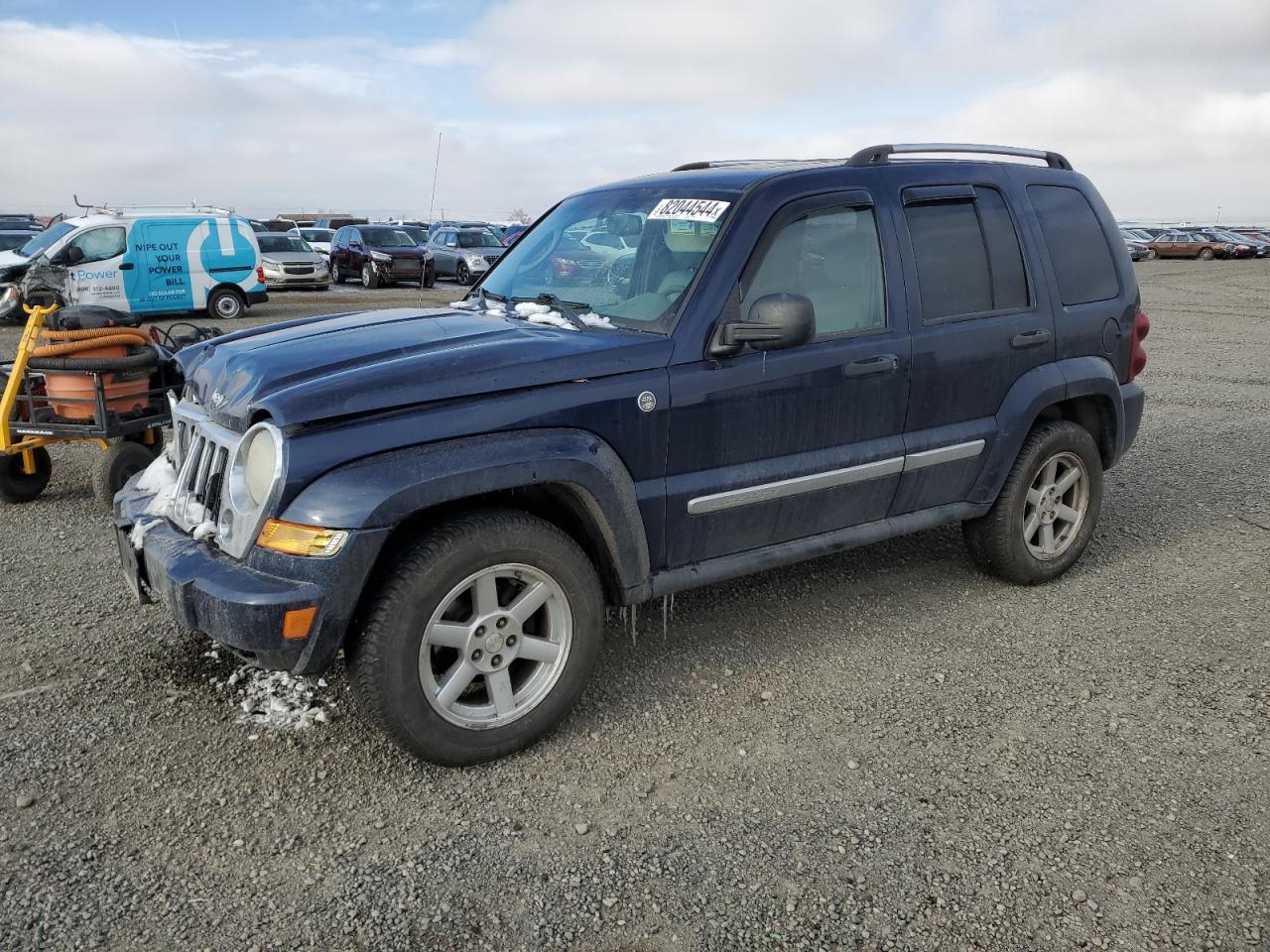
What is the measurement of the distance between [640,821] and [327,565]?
1.22m

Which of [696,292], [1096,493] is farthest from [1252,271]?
[696,292]

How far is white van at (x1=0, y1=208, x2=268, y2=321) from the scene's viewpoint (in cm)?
1583

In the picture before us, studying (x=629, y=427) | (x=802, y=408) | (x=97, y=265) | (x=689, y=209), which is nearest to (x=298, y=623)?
(x=629, y=427)

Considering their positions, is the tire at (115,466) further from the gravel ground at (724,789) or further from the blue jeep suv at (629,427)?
the blue jeep suv at (629,427)

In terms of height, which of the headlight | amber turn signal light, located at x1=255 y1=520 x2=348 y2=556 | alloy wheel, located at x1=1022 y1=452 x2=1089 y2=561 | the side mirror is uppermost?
the side mirror

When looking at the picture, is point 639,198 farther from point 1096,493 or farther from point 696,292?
point 1096,493

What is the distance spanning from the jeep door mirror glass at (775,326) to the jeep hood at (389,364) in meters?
0.23

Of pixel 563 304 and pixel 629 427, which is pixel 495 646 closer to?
pixel 629 427

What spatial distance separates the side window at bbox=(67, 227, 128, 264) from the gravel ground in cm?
1301

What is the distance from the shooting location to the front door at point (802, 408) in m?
3.58

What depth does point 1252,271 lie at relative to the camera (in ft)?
110

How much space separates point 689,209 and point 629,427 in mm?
1026

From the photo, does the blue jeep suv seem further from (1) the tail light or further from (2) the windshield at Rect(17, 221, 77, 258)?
(2) the windshield at Rect(17, 221, 77, 258)

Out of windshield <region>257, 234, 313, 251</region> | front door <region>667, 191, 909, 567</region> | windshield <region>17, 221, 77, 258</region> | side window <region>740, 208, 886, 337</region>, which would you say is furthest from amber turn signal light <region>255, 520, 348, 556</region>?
windshield <region>257, 234, 313, 251</region>
